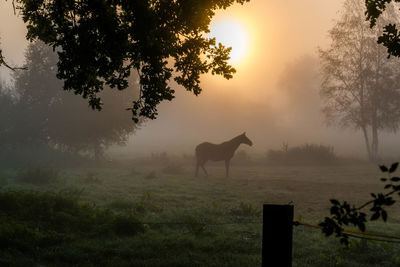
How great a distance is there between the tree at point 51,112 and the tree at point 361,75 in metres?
20.6

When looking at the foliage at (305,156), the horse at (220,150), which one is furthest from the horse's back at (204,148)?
the foliage at (305,156)

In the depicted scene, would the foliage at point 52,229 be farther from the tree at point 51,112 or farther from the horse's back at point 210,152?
the tree at point 51,112

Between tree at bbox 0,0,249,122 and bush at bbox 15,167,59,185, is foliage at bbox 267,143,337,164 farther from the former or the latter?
tree at bbox 0,0,249,122

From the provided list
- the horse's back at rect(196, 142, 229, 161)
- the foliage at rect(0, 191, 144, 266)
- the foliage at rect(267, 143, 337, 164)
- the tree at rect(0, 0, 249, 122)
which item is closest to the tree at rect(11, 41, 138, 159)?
the horse's back at rect(196, 142, 229, 161)

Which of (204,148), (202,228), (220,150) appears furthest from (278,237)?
(204,148)

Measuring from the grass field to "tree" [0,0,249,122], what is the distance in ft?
9.82

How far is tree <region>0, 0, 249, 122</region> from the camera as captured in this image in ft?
22.2

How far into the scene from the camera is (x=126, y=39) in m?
6.62

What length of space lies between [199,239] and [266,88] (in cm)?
8195

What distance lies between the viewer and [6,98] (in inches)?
1467

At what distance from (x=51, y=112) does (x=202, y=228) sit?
97.2 ft

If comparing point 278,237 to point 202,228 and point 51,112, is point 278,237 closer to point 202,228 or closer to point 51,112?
point 202,228

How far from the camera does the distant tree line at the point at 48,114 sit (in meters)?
34.9

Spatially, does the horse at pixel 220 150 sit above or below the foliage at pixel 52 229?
above
